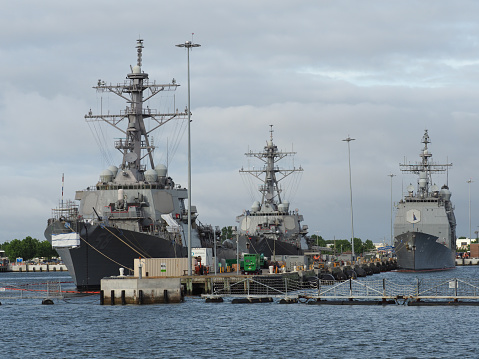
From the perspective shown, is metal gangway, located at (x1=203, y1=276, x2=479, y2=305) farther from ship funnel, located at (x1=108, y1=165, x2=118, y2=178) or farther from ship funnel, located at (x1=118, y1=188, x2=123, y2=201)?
ship funnel, located at (x1=108, y1=165, x2=118, y2=178)

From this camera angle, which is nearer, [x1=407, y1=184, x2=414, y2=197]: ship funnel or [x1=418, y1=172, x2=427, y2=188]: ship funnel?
[x1=407, y1=184, x2=414, y2=197]: ship funnel

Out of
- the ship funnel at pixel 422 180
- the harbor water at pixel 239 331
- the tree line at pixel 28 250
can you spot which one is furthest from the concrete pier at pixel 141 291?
the tree line at pixel 28 250

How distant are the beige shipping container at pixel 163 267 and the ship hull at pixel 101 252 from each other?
4413 mm

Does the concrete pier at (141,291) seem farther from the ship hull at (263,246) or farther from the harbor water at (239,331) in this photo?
the ship hull at (263,246)

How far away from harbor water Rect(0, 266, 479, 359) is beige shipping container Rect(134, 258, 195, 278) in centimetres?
435

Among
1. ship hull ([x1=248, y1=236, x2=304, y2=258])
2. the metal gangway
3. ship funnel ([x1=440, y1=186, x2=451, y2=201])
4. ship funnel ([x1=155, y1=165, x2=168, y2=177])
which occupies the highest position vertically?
ship funnel ([x1=440, y1=186, x2=451, y2=201])

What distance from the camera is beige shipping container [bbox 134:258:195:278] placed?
159ft

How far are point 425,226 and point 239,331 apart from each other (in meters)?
68.2

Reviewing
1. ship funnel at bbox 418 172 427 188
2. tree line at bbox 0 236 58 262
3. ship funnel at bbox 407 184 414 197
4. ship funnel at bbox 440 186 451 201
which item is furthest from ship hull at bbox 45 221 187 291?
tree line at bbox 0 236 58 262

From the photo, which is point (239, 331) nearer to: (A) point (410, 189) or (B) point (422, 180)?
(A) point (410, 189)

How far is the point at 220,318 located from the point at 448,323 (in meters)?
10.7

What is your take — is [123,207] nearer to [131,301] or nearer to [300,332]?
[131,301]

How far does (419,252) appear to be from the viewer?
91.8 m

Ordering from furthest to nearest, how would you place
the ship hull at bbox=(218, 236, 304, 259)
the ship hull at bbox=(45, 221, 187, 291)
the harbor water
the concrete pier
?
the ship hull at bbox=(218, 236, 304, 259) < the ship hull at bbox=(45, 221, 187, 291) < the concrete pier < the harbor water
